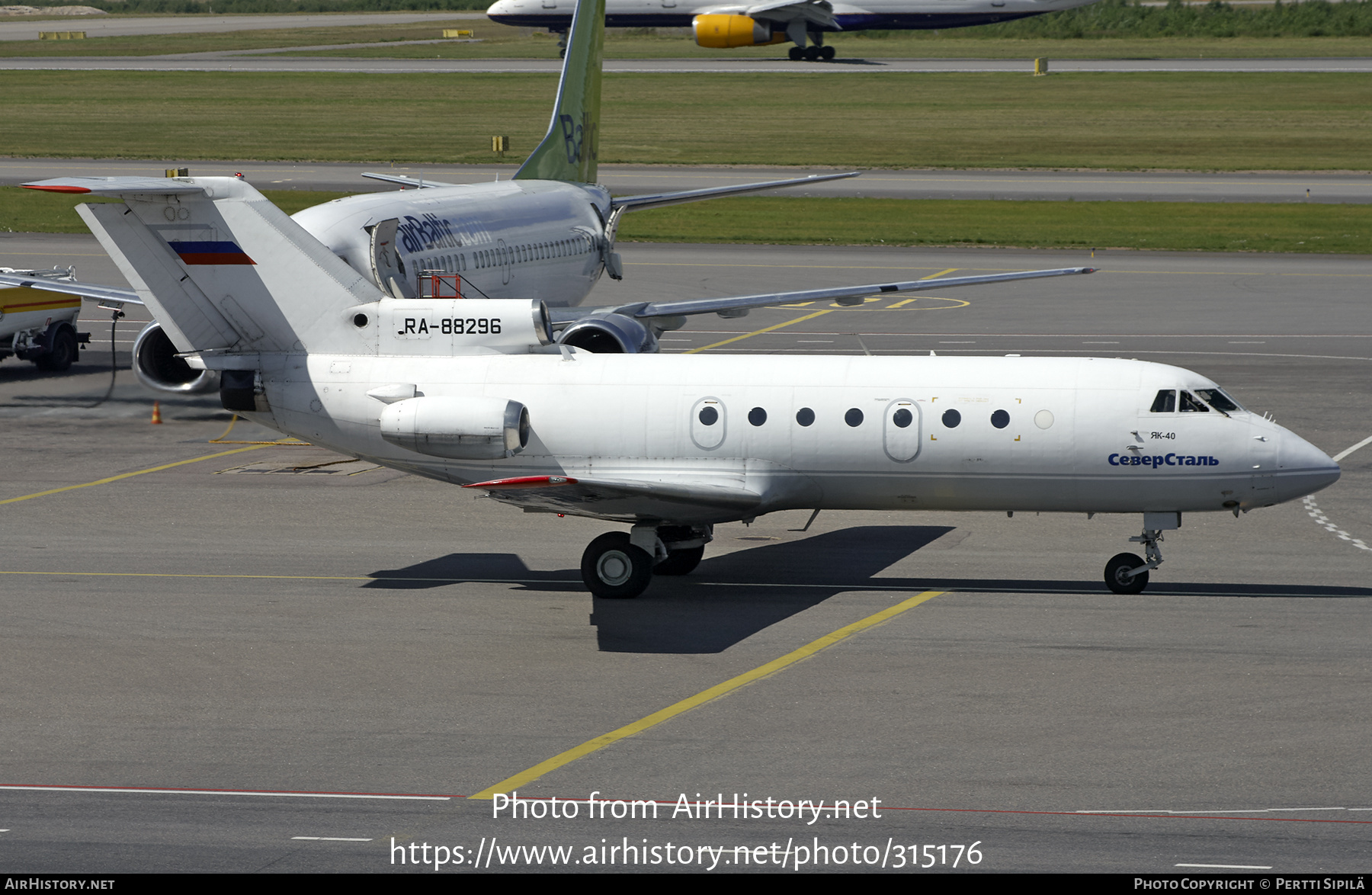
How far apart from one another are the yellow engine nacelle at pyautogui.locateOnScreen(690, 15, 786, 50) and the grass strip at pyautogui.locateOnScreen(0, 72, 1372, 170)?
4.11 meters

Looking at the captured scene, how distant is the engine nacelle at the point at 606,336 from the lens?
35.9m

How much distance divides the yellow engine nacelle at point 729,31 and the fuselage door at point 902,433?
120 metres

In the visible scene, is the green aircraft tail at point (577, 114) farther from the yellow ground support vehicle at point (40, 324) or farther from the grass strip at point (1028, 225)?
the grass strip at point (1028, 225)

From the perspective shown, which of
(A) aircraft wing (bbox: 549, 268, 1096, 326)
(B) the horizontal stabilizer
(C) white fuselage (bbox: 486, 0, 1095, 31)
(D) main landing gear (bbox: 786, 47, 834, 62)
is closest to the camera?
(B) the horizontal stabilizer

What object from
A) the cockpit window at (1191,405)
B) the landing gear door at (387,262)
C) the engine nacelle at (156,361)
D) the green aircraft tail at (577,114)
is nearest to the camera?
the cockpit window at (1191,405)

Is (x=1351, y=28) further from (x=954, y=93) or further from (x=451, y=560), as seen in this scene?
(x=451, y=560)

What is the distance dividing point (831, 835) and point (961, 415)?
1088cm

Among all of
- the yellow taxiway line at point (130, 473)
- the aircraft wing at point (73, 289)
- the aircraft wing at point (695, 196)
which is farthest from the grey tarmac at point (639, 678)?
the aircraft wing at point (695, 196)

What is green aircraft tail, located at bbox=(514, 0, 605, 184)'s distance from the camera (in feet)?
164

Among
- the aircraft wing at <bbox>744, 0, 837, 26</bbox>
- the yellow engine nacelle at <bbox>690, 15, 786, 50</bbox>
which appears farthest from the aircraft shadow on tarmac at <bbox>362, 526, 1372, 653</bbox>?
the yellow engine nacelle at <bbox>690, 15, 786, 50</bbox>

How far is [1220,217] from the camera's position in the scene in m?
78.6

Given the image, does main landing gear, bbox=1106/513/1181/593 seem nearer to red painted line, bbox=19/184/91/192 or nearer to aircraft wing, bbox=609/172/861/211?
red painted line, bbox=19/184/91/192

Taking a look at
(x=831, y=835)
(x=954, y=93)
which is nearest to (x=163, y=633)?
(x=831, y=835)

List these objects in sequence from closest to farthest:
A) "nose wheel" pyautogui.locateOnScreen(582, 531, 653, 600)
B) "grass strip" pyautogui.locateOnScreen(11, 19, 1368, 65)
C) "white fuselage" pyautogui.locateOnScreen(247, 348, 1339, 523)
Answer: "white fuselage" pyautogui.locateOnScreen(247, 348, 1339, 523), "nose wheel" pyautogui.locateOnScreen(582, 531, 653, 600), "grass strip" pyautogui.locateOnScreen(11, 19, 1368, 65)
